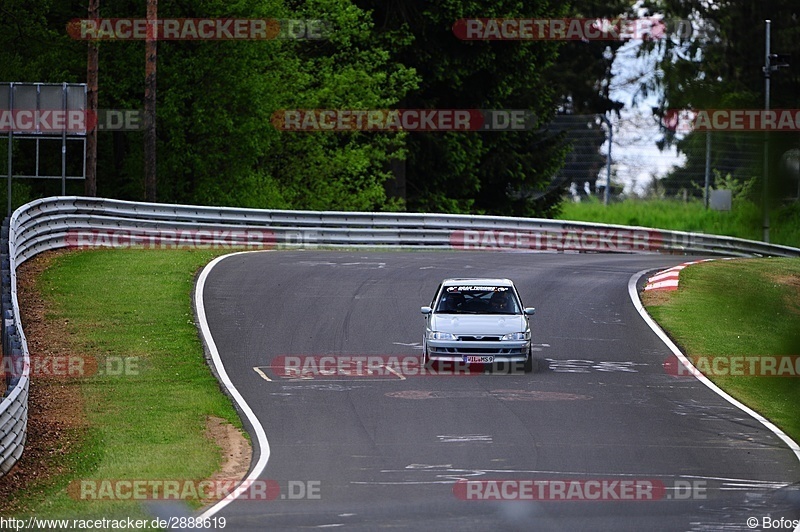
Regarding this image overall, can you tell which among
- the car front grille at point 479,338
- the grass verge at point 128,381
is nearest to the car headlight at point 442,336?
the car front grille at point 479,338

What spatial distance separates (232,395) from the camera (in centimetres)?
1669

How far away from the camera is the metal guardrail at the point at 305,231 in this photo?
29.7m

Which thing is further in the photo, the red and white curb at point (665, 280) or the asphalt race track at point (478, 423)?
the red and white curb at point (665, 280)

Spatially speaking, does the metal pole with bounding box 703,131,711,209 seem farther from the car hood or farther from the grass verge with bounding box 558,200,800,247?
the car hood

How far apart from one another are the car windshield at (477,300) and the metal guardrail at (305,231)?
11.0m

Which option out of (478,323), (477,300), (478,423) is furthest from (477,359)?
(478,423)

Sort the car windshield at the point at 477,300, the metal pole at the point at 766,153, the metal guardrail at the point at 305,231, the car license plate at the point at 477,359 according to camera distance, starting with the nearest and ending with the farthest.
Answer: the metal pole at the point at 766,153
the car license plate at the point at 477,359
the car windshield at the point at 477,300
the metal guardrail at the point at 305,231

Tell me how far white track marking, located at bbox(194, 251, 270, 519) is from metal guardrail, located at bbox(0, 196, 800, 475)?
4.20 m

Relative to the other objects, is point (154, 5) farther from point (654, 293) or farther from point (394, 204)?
point (654, 293)

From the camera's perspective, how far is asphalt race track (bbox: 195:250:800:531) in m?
10.4

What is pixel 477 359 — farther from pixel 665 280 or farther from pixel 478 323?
pixel 665 280

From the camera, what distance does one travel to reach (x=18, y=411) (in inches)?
498

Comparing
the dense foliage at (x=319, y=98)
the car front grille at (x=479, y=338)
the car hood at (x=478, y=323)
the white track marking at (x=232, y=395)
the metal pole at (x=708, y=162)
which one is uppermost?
the dense foliage at (x=319, y=98)

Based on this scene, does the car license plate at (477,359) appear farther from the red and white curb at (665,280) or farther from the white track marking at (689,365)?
the red and white curb at (665,280)
